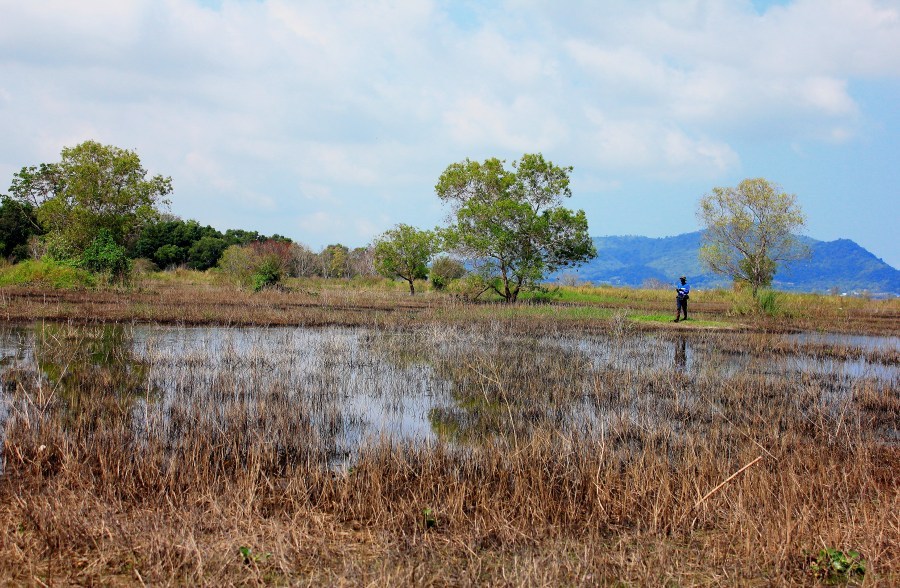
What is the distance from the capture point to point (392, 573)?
4.40 meters

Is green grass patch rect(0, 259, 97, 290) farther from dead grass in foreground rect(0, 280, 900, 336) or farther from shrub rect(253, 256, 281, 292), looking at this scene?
shrub rect(253, 256, 281, 292)

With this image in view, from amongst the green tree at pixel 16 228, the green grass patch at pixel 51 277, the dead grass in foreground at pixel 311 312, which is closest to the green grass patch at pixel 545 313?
the dead grass in foreground at pixel 311 312

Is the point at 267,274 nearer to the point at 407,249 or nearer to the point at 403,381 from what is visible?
the point at 407,249

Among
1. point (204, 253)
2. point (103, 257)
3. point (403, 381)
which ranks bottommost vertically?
point (403, 381)

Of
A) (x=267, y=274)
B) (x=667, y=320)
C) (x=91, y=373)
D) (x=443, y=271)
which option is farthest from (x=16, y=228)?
(x=667, y=320)

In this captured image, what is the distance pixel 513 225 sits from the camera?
1449 inches

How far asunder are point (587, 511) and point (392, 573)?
7.21 feet

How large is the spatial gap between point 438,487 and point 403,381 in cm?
582

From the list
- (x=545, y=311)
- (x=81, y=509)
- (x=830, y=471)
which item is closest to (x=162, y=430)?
(x=81, y=509)

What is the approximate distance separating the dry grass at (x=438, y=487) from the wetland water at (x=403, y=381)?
0.09 meters

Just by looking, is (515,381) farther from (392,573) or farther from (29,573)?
(29,573)

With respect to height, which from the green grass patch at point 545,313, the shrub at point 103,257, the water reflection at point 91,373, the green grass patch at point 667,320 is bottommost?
the water reflection at point 91,373

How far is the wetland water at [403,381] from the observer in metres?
8.37

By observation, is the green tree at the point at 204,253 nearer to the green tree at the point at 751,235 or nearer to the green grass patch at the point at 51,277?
the green grass patch at the point at 51,277
